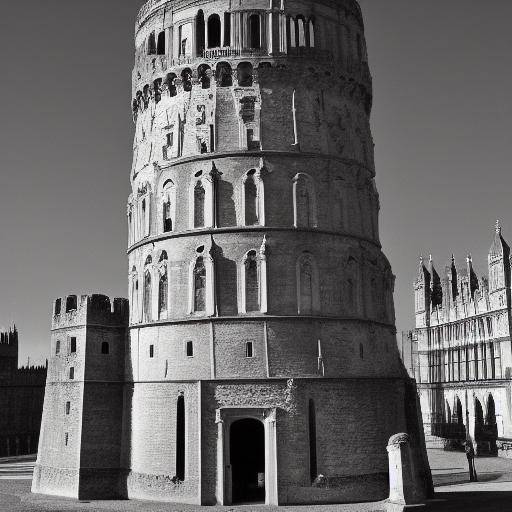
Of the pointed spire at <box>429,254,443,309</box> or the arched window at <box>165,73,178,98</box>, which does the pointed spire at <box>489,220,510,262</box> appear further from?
the arched window at <box>165,73,178,98</box>

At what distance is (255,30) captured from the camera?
109 feet

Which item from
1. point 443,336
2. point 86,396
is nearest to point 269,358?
point 86,396

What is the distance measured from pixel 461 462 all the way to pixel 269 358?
72.1 feet

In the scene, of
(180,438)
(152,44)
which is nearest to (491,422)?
(180,438)

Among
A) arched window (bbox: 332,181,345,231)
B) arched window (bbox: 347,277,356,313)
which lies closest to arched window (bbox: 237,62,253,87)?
arched window (bbox: 332,181,345,231)

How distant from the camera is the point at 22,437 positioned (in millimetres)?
60094

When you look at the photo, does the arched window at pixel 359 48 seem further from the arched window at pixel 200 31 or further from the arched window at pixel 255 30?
the arched window at pixel 200 31

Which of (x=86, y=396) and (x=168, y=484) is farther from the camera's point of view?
(x=86, y=396)

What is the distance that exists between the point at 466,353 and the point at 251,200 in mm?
32785

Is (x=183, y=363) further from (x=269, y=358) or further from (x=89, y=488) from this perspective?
(x=89, y=488)

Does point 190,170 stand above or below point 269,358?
above

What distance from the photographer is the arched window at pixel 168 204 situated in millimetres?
32250

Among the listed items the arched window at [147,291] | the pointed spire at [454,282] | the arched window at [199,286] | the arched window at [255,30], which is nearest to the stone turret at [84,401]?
the arched window at [147,291]

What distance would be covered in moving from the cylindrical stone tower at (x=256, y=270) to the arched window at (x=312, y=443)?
0.06 metres
